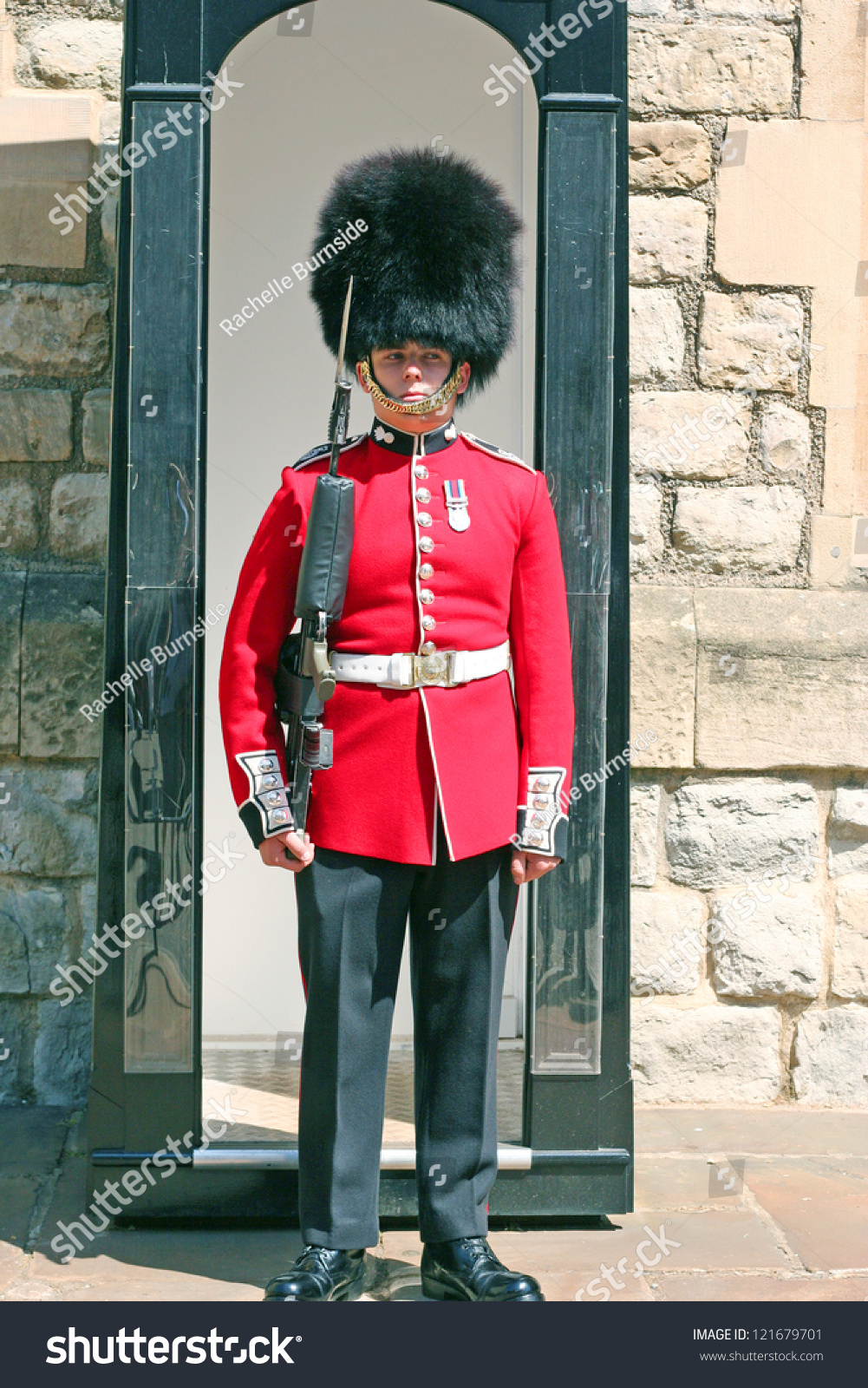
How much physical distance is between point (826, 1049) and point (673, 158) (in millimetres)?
2196

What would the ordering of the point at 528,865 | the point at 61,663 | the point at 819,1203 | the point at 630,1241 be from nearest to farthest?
the point at 528,865
the point at 630,1241
the point at 819,1203
the point at 61,663

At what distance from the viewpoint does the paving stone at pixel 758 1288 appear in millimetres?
2389

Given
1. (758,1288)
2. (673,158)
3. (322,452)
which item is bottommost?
(758,1288)

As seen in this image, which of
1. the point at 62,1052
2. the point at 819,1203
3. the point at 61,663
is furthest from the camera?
the point at 62,1052

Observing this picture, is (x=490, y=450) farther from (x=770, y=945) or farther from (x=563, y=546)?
(x=770, y=945)

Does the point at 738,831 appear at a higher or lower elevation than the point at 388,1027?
higher

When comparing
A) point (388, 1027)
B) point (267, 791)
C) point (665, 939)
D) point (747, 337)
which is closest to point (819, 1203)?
point (665, 939)

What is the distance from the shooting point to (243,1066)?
10.6ft

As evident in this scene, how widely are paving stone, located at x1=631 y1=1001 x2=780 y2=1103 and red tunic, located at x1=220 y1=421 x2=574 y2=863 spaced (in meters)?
1.23

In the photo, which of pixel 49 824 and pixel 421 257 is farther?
pixel 49 824

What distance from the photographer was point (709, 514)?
11.1 feet

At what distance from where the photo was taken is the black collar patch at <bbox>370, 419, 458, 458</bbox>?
2338 mm

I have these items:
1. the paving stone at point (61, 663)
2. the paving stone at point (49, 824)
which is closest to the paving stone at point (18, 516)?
the paving stone at point (61, 663)

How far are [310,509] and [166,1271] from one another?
1.38m
